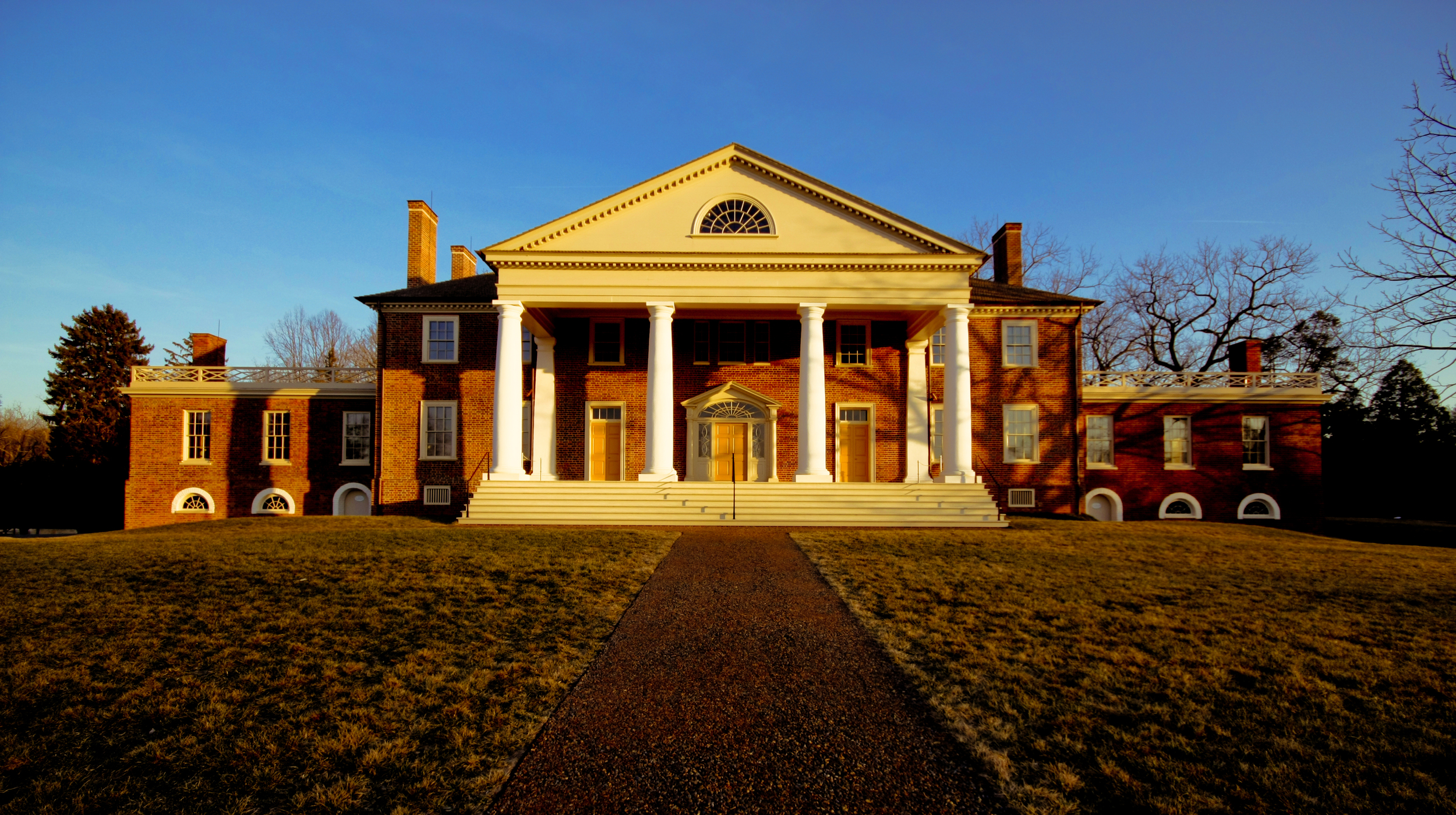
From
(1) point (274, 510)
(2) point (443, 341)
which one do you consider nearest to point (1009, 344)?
(2) point (443, 341)

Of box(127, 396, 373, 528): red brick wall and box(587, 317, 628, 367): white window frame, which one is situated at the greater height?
box(587, 317, 628, 367): white window frame

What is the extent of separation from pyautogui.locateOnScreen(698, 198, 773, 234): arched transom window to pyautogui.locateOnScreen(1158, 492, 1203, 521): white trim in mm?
17269

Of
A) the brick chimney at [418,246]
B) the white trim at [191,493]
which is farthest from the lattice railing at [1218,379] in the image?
the white trim at [191,493]

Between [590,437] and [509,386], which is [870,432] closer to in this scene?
[590,437]

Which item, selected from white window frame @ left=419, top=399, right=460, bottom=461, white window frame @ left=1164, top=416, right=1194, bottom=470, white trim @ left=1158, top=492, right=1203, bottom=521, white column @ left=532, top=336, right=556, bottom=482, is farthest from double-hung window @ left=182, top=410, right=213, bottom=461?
white window frame @ left=1164, top=416, right=1194, bottom=470

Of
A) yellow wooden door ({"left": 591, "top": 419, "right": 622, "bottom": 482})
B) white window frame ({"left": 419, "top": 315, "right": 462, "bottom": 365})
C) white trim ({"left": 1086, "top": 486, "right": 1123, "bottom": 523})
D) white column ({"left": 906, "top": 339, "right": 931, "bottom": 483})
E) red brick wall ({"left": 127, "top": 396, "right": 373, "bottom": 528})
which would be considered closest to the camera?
white column ({"left": 906, "top": 339, "right": 931, "bottom": 483})

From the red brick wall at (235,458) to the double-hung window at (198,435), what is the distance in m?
0.15

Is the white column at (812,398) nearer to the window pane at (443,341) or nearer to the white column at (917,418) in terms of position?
the white column at (917,418)

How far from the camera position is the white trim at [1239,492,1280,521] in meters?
25.6

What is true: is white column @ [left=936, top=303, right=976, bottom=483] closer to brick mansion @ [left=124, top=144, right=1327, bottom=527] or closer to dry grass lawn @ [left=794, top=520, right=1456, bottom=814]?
brick mansion @ [left=124, top=144, right=1327, bottom=527]

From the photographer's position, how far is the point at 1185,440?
1029 inches

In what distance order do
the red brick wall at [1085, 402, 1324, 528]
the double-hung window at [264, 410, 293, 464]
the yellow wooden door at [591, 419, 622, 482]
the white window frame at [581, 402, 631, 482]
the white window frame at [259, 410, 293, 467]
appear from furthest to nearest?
the double-hung window at [264, 410, 293, 464] < the white window frame at [259, 410, 293, 467] < the red brick wall at [1085, 402, 1324, 528] < the yellow wooden door at [591, 419, 622, 482] < the white window frame at [581, 402, 631, 482]

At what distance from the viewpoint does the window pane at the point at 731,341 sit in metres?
24.3

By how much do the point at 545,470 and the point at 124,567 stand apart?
12699 mm
